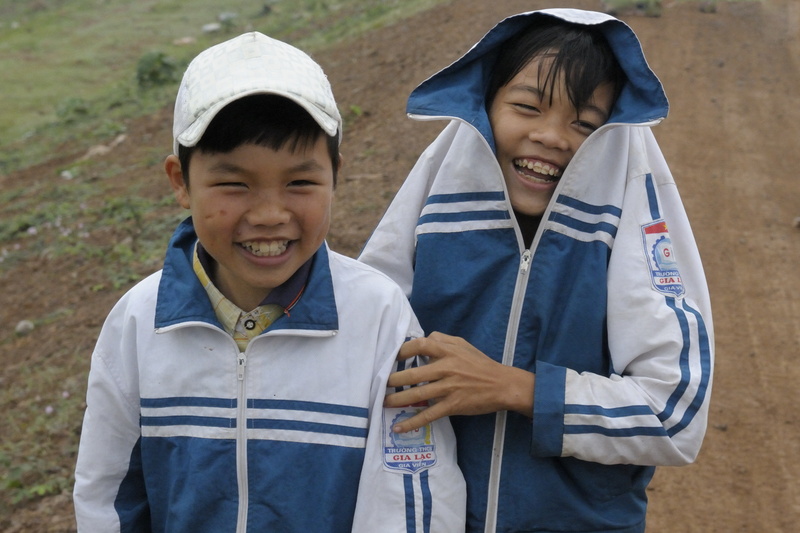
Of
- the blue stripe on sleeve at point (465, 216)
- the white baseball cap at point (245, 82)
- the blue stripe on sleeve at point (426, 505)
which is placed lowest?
the blue stripe on sleeve at point (426, 505)

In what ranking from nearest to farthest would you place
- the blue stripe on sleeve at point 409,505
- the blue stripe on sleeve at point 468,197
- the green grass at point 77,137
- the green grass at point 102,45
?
the blue stripe on sleeve at point 409,505, the blue stripe on sleeve at point 468,197, the green grass at point 77,137, the green grass at point 102,45

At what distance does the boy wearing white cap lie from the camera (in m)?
1.68

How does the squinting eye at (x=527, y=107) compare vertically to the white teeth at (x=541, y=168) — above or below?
above

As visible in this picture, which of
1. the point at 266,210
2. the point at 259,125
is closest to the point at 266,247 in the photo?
the point at 266,210

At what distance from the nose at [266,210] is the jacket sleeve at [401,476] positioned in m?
0.32

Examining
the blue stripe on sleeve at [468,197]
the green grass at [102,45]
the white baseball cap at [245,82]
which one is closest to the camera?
the white baseball cap at [245,82]

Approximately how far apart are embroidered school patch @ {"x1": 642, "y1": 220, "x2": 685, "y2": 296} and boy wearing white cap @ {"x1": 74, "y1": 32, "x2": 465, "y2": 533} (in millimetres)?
→ 520

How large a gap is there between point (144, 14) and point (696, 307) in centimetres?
1713

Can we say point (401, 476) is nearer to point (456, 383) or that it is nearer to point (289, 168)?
point (456, 383)

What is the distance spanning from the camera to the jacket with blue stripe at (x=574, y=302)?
5.99ft

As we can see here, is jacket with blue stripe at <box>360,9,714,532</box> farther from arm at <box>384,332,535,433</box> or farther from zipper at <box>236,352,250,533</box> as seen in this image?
zipper at <box>236,352,250,533</box>

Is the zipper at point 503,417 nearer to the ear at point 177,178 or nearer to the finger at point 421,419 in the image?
the finger at point 421,419

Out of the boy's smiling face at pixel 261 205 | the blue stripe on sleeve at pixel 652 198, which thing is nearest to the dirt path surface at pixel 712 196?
the blue stripe on sleeve at pixel 652 198

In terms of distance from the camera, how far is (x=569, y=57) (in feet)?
6.46
